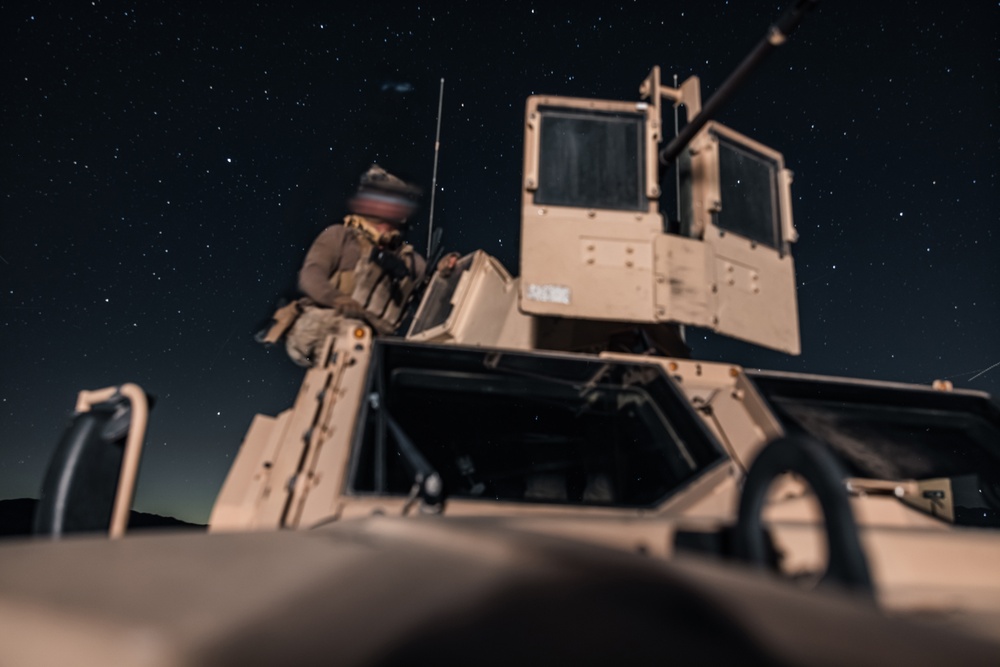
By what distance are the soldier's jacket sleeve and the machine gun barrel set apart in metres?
1.92

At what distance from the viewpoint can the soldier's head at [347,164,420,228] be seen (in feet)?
14.8

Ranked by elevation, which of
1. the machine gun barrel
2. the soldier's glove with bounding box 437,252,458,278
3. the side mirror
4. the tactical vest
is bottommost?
the side mirror

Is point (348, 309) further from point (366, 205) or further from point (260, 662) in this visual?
point (260, 662)

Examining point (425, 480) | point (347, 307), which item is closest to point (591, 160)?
point (347, 307)

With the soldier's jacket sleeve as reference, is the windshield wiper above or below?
below

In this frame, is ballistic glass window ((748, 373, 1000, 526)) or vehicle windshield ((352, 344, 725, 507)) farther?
ballistic glass window ((748, 373, 1000, 526))

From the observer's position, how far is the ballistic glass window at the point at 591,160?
13.2ft

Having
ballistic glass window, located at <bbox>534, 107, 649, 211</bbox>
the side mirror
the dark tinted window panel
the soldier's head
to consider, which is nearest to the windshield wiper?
the side mirror

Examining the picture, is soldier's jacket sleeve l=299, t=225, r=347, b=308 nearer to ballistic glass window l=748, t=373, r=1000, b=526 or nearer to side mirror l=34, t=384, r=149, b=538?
side mirror l=34, t=384, r=149, b=538

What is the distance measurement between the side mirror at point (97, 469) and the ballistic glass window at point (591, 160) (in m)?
2.55

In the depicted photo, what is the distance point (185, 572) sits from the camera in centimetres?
102

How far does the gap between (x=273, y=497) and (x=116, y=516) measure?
0.63 m

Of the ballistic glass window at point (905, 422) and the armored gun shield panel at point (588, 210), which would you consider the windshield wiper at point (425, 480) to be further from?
the armored gun shield panel at point (588, 210)

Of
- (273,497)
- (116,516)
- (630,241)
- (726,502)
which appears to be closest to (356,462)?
(273,497)
